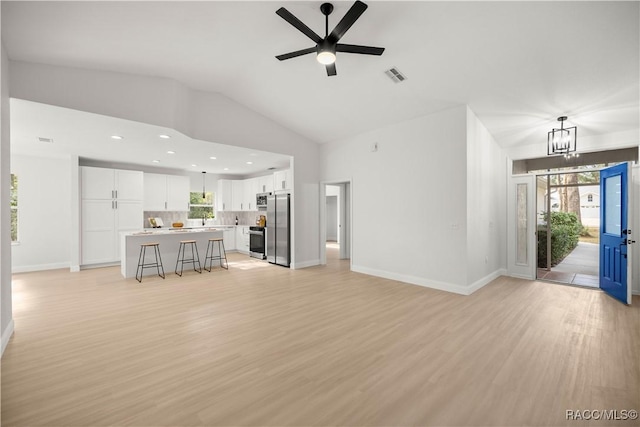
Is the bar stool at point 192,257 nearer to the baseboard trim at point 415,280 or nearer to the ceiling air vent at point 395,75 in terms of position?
the baseboard trim at point 415,280

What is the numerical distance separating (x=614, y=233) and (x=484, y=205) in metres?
1.92

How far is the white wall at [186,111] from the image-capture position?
3447 millimetres

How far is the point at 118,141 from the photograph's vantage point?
5.17 m

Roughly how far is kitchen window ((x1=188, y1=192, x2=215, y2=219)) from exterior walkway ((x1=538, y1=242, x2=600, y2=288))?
9342 millimetres

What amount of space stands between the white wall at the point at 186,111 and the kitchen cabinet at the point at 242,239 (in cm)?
279

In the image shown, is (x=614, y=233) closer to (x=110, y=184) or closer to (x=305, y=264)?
(x=305, y=264)

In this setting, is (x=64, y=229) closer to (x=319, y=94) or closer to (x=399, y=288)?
(x=319, y=94)

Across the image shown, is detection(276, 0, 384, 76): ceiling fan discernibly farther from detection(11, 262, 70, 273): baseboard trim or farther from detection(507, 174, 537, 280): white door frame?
detection(11, 262, 70, 273): baseboard trim

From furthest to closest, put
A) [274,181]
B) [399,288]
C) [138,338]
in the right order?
[274,181] < [399,288] < [138,338]

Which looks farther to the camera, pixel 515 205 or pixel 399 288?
pixel 515 205

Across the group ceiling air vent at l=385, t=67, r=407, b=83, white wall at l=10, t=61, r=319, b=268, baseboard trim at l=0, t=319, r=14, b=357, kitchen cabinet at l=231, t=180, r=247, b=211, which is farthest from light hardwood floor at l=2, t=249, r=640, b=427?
kitchen cabinet at l=231, t=180, r=247, b=211

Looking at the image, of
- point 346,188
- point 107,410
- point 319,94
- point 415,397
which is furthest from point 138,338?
point 346,188

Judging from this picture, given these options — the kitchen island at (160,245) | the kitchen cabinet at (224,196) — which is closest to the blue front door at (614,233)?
the kitchen island at (160,245)

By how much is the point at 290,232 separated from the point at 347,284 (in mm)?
2152
